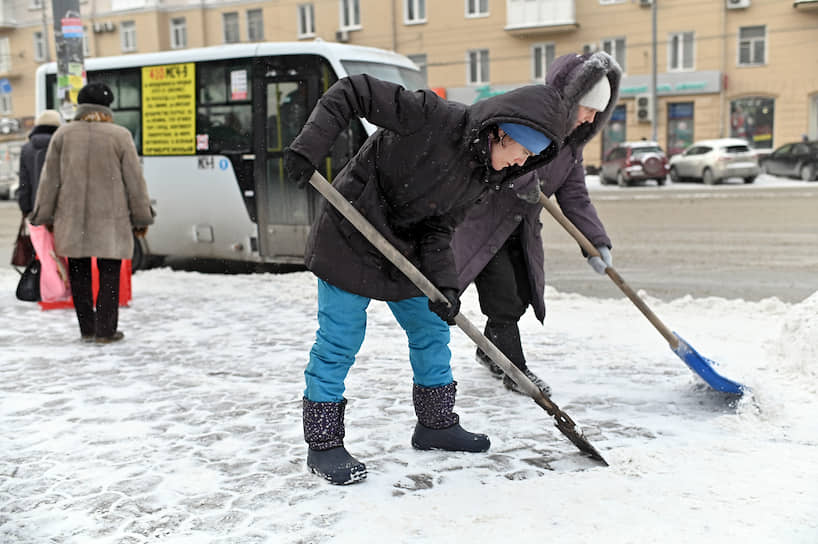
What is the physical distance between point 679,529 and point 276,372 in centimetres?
273

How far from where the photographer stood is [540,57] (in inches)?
1265

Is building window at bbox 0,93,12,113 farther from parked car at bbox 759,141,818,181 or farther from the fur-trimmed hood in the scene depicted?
the fur-trimmed hood

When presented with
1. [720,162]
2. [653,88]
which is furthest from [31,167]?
[653,88]

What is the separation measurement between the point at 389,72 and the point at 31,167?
425 centimetres

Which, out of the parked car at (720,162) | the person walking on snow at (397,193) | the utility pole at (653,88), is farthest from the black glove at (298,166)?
the utility pole at (653,88)

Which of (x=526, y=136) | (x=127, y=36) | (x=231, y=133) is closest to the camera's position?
(x=526, y=136)

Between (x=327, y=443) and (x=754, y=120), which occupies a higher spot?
(x=754, y=120)

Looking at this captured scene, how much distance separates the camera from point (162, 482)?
3.25 metres

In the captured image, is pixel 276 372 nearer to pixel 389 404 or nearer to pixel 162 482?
pixel 389 404

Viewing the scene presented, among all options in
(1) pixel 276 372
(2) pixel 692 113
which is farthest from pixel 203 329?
(2) pixel 692 113

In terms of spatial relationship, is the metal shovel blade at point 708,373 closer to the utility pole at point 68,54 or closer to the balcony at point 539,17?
the utility pole at point 68,54

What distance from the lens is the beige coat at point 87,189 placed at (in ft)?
18.3

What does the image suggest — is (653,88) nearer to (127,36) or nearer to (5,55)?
(127,36)

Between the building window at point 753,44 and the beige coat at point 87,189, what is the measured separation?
28.2 meters
